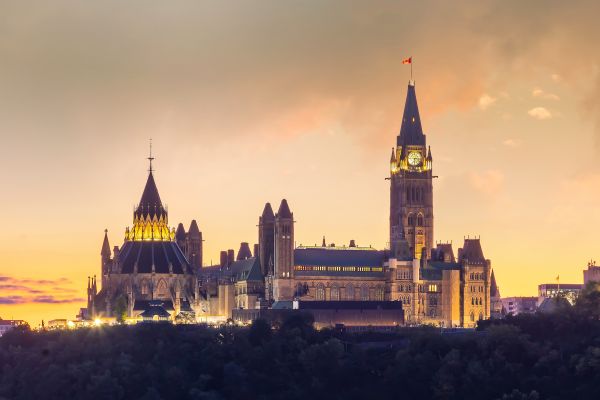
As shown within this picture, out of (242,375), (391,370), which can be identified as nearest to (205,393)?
(242,375)

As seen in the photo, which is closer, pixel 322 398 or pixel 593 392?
pixel 593 392

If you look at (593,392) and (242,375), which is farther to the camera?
(242,375)

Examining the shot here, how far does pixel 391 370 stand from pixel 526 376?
51.6ft

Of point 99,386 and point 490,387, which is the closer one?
point 490,387

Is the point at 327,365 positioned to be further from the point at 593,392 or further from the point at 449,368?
the point at 593,392

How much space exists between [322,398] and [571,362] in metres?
27.6

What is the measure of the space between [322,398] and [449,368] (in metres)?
14.9

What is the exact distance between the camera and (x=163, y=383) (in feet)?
654

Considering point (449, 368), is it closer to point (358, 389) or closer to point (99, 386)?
point (358, 389)

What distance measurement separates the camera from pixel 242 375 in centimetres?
19962

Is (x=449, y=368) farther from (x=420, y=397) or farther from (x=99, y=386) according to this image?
(x=99, y=386)

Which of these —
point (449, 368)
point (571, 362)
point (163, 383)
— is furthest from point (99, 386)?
point (571, 362)

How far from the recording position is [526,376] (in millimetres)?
187375

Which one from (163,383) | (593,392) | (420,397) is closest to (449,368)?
(420,397)
